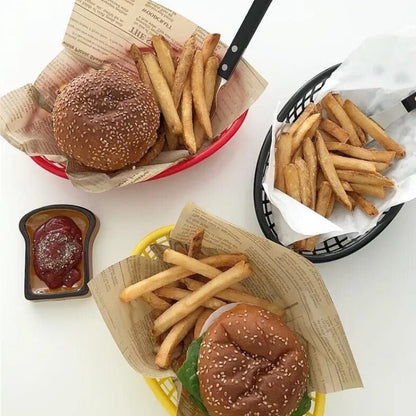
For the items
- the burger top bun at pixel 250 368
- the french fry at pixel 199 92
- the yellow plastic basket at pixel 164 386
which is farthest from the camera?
the french fry at pixel 199 92

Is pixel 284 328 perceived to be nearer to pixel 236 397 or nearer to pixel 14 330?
pixel 236 397

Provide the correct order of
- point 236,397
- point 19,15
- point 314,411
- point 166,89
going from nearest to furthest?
1. point 236,397
2. point 314,411
3. point 166,89
4. point 19,15

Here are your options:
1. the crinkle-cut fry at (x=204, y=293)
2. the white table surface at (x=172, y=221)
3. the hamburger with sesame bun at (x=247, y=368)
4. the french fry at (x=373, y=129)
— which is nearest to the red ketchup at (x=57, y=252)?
the white table surface at (x=172, y=221)

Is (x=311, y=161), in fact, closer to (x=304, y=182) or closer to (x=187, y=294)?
(x=304, y=182)

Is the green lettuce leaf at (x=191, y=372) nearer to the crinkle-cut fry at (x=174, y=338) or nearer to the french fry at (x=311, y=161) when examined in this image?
the crinkle-cut fry at (x=174, y=338)

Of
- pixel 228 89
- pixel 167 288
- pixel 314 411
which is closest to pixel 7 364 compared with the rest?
pixel 167 288

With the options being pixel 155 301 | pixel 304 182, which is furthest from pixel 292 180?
pixel 155 301
